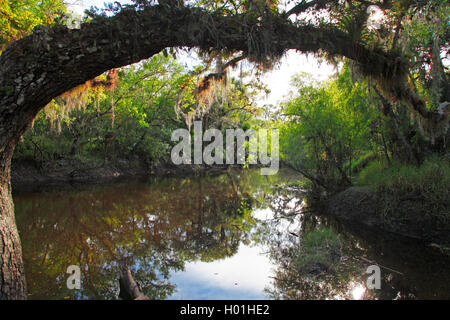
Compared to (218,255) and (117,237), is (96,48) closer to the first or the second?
(218,255)

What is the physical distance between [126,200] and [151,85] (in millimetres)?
11809

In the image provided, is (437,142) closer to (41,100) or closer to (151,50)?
(151,50)

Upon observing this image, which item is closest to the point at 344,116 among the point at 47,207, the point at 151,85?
the point at 47,207

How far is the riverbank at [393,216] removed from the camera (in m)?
6.45

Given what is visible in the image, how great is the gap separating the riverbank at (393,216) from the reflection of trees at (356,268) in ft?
1.50

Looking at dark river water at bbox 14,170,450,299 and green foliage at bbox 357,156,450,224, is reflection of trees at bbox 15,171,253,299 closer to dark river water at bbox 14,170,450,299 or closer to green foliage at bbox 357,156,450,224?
dark river water at bbox 14,170,450,299

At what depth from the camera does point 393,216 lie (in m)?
7.47

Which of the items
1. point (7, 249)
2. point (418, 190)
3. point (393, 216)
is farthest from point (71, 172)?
point (418, 190)

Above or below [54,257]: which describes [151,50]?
above

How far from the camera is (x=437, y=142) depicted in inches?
310

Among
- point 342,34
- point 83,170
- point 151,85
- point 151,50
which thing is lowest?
point 83,170

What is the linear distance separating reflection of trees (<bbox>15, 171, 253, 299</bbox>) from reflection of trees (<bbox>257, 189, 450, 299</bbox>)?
4.18ft

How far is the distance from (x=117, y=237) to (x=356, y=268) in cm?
533
